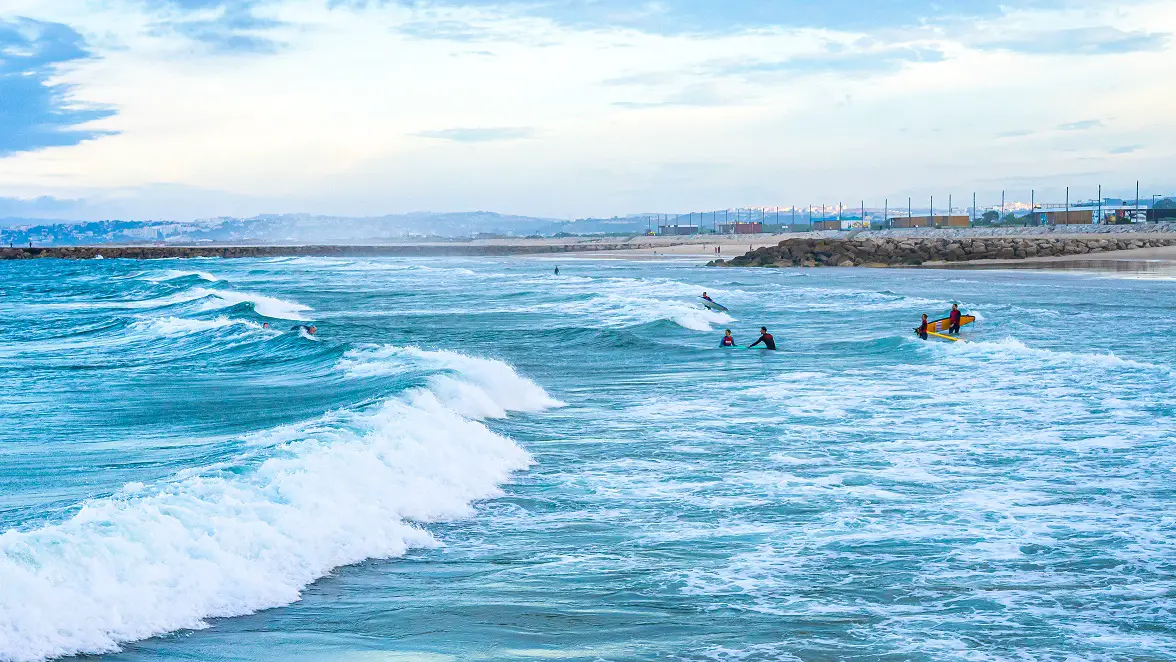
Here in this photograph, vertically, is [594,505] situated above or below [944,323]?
→ below

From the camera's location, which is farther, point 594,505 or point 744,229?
point 744,229

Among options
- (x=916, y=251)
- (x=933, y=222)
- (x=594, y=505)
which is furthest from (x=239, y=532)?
(x=933, y=222)

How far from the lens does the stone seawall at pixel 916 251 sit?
79875 mm

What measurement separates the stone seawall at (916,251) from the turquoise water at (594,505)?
2168 inches

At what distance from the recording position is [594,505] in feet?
37.8

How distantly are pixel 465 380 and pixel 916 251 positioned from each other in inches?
2665

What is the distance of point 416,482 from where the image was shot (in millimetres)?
12086

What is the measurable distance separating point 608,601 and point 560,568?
97 cm

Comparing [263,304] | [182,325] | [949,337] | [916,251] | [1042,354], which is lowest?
[1042,354]

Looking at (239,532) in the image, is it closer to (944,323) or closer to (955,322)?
(955,322)

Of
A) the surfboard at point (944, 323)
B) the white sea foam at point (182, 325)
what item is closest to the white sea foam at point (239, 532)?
the surfboard at point (944, 323)

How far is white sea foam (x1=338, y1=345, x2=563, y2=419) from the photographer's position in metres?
17.6

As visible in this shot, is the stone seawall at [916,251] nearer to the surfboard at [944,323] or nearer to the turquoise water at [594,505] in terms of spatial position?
the surfboard at [944,323]

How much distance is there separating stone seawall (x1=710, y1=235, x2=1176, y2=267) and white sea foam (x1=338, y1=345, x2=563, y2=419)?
203ft
